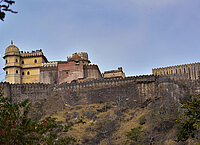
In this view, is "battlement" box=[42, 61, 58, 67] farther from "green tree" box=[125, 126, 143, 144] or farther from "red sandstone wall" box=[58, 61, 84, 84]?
"green tree" box=[125, 126, 143, 144]

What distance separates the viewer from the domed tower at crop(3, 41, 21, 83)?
219ft

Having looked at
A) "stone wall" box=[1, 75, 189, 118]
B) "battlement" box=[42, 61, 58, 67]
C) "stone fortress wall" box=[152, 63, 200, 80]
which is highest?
"battlement" box=[42, 61, 58, 67]

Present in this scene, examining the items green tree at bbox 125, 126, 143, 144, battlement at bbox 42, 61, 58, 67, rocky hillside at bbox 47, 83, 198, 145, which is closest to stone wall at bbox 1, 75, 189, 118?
rocky hillside at bbox 47, 83, 198, 145

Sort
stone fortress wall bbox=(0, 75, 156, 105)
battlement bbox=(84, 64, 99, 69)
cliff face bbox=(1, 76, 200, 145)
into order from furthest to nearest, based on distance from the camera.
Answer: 1. battlement bbox=(84, 64, 99, 69)
2. stone fortress wall bbox=(0, 75, 156, 105)
3. cliff face bbox=(1, 76, 200, 145)

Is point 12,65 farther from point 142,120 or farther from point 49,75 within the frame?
point 142,120

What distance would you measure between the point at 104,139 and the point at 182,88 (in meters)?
15.8

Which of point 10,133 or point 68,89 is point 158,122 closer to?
point 68,89

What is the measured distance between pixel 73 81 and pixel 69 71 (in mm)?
3392

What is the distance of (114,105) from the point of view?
56281 millimetres

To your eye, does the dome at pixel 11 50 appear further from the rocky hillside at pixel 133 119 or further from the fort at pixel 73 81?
the rocky hillside at pixel 133 119

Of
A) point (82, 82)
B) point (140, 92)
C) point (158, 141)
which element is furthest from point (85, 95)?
point (158, 141)

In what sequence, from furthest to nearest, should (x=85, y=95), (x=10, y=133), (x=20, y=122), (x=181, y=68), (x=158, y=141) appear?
(x=181, y=68)
(x=85, y=95)
(x=158, y=141)
(x=20, y=122)
(x=10, y=133)

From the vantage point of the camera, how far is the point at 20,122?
49.7 ft

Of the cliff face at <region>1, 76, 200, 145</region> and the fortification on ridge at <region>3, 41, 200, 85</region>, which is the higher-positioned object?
the fortification on ridge at <region>3, 41, 200, 85</region>
